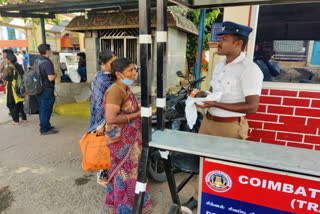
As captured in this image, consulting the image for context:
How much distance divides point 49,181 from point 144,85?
95.8 inches

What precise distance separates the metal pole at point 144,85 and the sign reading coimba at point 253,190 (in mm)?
437

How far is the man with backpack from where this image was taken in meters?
4.61

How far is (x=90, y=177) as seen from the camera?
10.9 feet

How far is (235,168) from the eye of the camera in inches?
59.9

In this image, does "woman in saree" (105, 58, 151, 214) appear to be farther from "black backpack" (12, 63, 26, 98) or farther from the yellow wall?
"black backpack" (12, 63, 26, 98)

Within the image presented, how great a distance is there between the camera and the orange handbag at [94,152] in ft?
7.82

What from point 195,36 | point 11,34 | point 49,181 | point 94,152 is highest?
point 11,34

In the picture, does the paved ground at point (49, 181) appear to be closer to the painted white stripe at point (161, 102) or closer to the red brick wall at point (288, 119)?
the red brick wall at point (288, 119)

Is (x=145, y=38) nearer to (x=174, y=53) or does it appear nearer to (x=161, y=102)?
(x=161, y=102)

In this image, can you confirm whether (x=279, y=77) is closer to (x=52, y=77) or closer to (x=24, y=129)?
(x=52, y=77)

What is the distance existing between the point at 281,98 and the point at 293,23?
2.90 feet

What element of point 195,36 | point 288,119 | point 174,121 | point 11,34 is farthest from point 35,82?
point 11,34

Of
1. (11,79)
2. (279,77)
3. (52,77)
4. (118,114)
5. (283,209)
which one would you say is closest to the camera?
(283,209)

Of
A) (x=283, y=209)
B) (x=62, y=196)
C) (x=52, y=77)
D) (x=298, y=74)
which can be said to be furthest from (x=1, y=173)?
(x=298, y=74)
